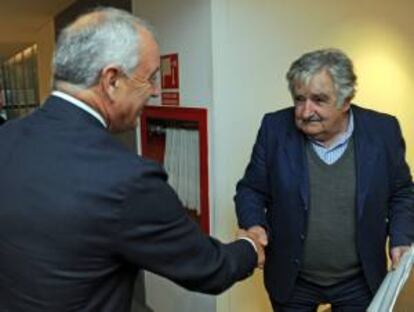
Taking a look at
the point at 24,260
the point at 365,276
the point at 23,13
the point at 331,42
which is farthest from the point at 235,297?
the point at 23,13

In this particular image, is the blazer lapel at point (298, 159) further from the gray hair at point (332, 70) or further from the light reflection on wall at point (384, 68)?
the light reflection on wall at point (384, 68)

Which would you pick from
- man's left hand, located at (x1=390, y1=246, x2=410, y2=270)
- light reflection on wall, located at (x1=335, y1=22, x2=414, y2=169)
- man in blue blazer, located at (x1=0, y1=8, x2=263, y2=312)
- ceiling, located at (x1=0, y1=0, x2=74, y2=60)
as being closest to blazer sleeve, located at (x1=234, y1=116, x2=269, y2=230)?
man's left hand, located at (x1=390, y1=246, x2=410, y2=270)

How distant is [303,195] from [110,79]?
884 millimetres

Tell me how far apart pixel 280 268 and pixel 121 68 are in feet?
3.43

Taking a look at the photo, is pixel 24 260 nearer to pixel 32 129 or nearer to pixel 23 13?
pixel 32 129

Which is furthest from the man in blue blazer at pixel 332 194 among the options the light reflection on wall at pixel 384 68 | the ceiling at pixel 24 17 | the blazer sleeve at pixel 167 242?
→ the ceiling at pixel 24 17

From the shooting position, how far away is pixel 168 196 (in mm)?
1106

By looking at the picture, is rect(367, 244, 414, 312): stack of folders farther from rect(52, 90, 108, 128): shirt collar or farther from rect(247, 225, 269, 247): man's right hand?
rect(52, 90, 108, 128): shirt collar

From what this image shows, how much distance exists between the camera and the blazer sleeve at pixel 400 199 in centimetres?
173

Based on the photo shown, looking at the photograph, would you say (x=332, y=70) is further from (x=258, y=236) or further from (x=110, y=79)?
(x=110, y=79)

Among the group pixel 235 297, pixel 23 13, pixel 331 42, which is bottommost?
pixel 235 297

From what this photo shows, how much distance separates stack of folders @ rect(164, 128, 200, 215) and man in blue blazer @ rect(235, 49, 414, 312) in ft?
2.93

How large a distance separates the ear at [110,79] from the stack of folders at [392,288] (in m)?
0.75

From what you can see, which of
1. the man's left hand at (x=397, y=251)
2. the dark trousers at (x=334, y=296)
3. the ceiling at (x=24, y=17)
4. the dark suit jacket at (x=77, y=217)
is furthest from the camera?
the ceiling at (x=24, y=17)
